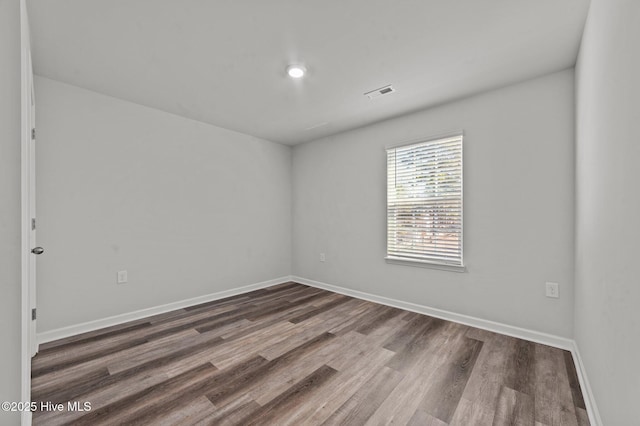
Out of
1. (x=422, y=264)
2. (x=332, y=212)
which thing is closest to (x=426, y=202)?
(x=422, y=264)

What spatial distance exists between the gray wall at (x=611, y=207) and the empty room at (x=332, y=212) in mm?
18

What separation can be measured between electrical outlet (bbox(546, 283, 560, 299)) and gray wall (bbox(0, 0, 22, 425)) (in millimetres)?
3489

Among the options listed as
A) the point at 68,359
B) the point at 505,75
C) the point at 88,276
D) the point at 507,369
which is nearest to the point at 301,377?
the point at 507,369

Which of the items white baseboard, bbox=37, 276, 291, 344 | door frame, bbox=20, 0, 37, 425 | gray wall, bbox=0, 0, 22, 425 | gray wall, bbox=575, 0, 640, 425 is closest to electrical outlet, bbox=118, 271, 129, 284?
white baseboard, bbox=37, 276, 291, 344

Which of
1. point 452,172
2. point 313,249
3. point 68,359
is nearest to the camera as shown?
point 68,359

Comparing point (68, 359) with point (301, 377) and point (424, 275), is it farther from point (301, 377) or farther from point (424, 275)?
point (424, 275)

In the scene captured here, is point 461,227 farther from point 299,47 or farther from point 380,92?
point 299,47

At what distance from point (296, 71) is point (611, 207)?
223 cm

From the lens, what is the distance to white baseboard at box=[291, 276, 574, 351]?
2352mm

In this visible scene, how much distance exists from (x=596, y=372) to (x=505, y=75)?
90.6 inches

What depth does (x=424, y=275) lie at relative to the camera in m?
3.16

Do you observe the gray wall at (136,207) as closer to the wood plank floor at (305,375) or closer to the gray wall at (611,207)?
the wood plank floor at (305,375)

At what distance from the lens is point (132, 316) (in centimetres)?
296

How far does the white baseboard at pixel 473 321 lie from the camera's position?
2.35 metres
